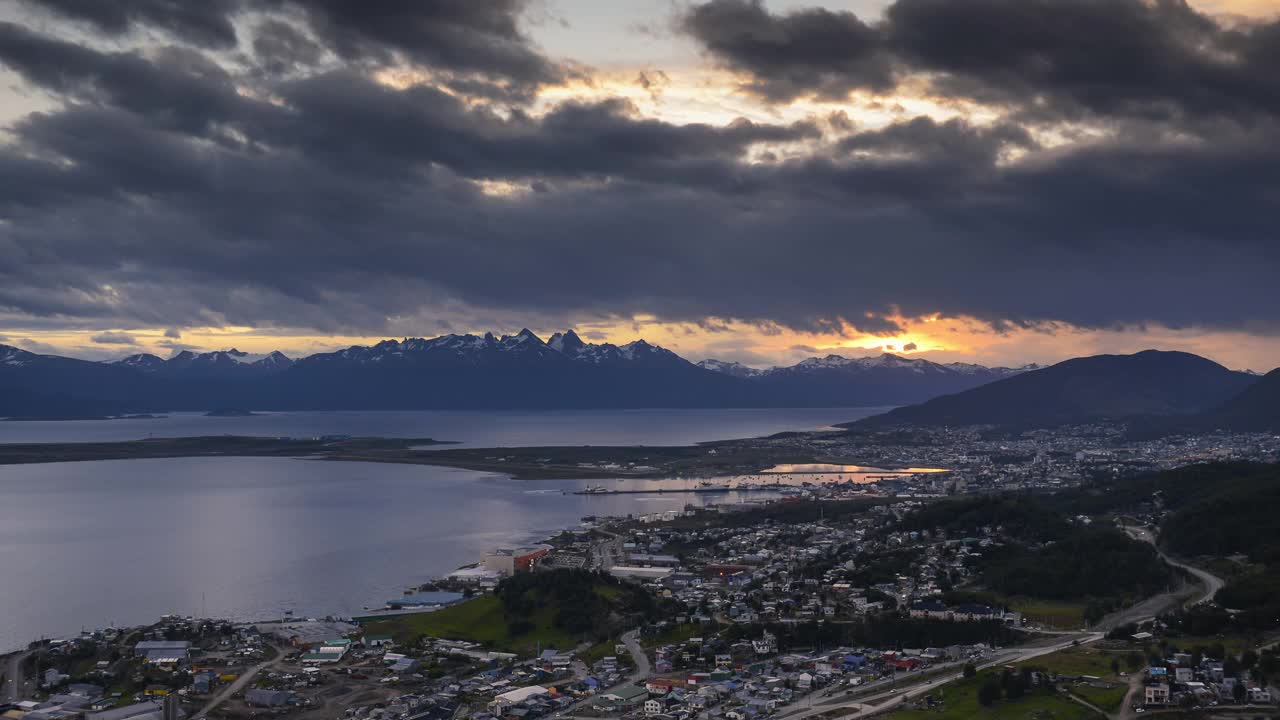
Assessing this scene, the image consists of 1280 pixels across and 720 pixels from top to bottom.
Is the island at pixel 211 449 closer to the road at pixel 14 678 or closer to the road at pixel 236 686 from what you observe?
the road at pixel 14 678

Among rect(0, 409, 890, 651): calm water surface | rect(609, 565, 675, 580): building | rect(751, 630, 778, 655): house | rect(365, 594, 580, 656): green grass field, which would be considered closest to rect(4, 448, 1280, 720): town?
rect(751, 630, 778, 655): house

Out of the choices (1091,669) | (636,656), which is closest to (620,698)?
(636,656)

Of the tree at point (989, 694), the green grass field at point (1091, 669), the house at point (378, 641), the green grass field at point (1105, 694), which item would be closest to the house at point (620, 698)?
the tree at point (989, 694)

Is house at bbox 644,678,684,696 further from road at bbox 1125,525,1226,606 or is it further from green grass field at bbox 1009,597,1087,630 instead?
road at bbox 1125,525,1226,606

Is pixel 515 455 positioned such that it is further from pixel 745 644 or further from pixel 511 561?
pixel 745 644

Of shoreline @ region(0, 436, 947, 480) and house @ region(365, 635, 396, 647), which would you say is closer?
house @ region(365, 635, 396, 647)

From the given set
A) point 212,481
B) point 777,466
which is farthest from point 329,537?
point 777,466
